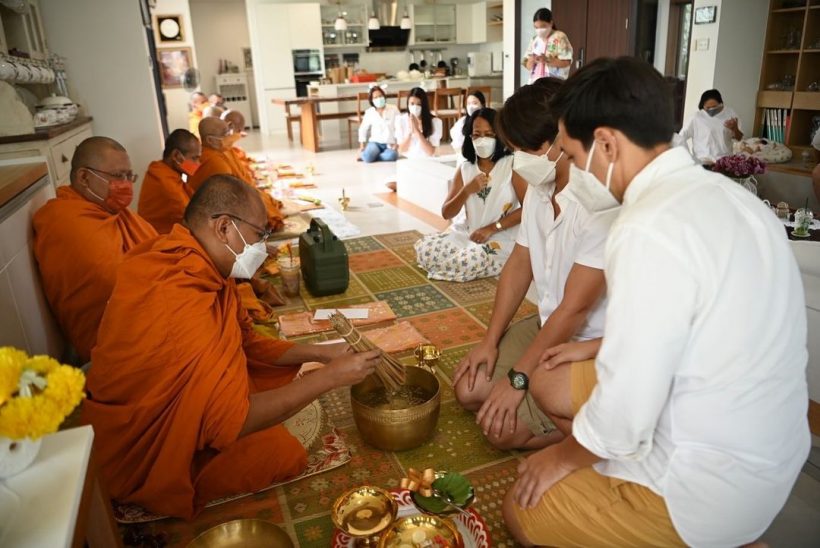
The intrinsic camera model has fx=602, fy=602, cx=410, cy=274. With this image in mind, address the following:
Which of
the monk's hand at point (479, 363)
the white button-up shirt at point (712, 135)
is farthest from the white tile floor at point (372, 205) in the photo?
the white button-up shirt at point (712, 135)

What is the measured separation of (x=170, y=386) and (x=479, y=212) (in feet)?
7.93

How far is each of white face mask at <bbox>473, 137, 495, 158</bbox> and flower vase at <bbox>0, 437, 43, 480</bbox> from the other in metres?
2.77

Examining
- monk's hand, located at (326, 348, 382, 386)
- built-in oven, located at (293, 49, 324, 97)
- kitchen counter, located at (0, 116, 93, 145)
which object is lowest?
monk's hand, located at (326, 348, 382, 386)

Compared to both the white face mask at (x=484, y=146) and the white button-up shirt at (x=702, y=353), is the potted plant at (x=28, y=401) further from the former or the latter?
the white face mask at (x=484, y=146)

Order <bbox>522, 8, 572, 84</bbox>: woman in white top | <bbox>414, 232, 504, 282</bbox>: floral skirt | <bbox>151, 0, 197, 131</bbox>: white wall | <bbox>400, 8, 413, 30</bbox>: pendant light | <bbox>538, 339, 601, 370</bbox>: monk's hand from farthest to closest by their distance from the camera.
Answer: <bbox>400, 8, 413, 30</bbox>: pendant light < <bbox>151, 0, 197, 131</bbox>: white wall < <bbox>522, 8, 572, 84</bbox>: woman in white top < <bbox>414, 232, 504, 282</bbox>: floral skirt < <bbox>538, 339, 601, 370</bbox>: monk's hand

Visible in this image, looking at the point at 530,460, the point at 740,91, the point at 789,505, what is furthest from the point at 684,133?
the point at 530,460

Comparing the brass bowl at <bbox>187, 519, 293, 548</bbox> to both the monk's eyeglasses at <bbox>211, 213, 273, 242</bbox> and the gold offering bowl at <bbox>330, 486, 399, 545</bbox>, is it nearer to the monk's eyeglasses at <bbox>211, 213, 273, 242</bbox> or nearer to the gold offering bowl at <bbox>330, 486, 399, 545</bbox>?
the gold offering bowl at <bbox>330, 486, 399, 545</bbox>

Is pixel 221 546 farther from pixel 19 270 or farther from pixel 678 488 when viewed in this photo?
pixel 19 270

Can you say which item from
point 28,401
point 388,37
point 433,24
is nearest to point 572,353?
point 28,401

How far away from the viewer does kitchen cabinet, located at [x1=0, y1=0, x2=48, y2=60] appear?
4.22m

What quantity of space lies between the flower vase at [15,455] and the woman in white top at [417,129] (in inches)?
285

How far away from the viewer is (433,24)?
45.6ft

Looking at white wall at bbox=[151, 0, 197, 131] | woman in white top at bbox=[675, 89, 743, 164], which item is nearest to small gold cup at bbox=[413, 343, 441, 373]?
woman in white top at bbox=[675, 89, 743, 164]

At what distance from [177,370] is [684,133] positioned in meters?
5.72
